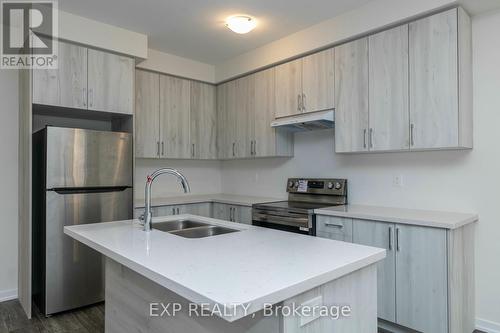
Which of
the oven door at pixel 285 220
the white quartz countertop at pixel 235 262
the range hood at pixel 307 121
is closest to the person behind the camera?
the white quartz countertop at pixel 235 262

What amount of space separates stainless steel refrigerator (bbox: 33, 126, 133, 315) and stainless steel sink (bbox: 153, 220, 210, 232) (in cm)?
Result: 100

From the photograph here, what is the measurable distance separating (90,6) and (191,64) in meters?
1.60

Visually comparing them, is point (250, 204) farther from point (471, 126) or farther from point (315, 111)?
point (471, 126)

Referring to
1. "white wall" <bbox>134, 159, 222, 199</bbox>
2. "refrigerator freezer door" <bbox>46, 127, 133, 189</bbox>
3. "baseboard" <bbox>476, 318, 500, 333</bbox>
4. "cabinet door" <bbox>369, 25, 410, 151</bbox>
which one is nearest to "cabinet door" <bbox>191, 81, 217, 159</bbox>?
"white wall" <bbox>134, 159, 222, 199</bbox>

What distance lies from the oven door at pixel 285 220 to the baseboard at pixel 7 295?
252cm

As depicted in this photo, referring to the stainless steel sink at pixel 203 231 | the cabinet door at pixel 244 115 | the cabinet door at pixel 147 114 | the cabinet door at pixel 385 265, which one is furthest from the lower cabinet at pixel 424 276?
the cabinet door at pixel 147 114

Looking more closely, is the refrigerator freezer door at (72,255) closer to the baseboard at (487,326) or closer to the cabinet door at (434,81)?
the cabinet door at (434,81)

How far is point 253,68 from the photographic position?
3.97 metres

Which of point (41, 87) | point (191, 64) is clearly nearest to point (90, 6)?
point (41, 87)

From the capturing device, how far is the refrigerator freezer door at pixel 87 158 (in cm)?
285

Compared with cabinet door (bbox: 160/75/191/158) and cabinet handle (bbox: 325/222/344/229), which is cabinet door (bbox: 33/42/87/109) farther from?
cabinet handle (bbox: 325/222/344/229)

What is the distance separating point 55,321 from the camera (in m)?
2.77

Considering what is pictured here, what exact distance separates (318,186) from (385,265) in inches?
47.3

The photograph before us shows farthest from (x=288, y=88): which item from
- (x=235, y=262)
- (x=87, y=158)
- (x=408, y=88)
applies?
(x=235, y=262)
